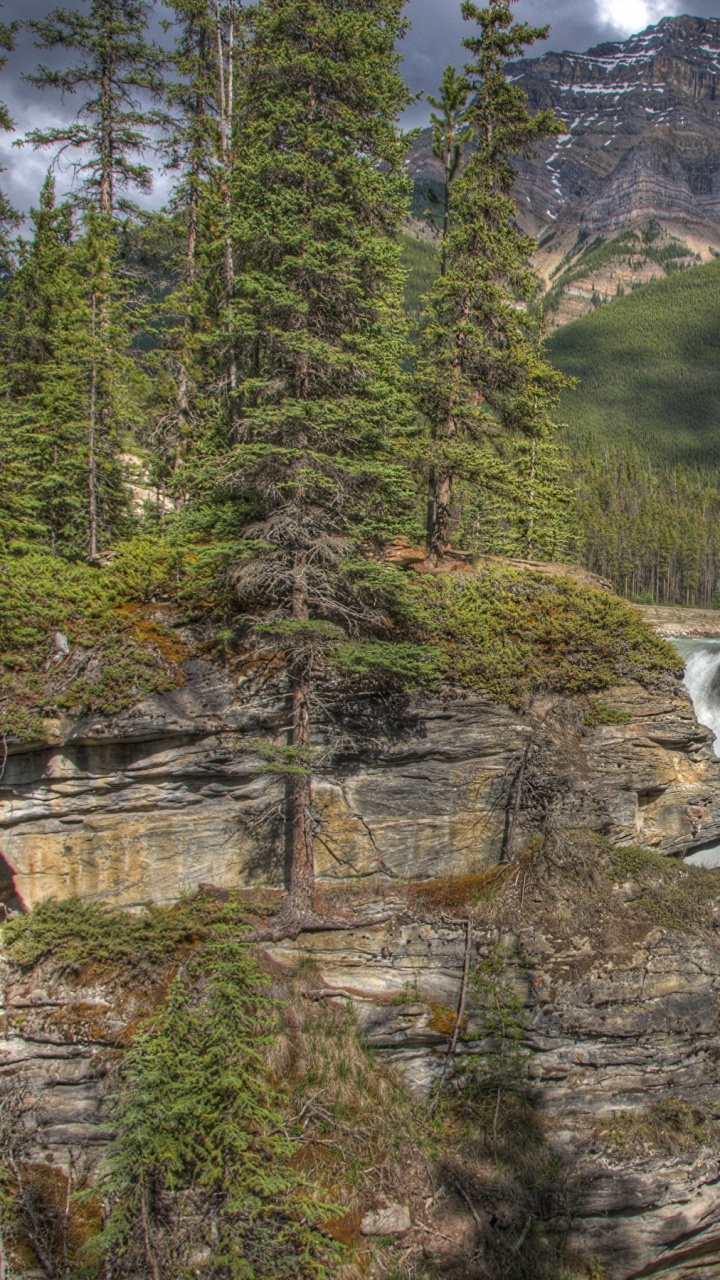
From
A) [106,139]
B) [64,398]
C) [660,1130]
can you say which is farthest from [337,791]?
[106,139]

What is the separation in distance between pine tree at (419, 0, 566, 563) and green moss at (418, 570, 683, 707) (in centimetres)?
215

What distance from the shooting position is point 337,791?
436 inches

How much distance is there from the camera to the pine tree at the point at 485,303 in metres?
14.6

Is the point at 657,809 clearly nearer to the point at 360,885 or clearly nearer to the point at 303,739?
the point at 360,885

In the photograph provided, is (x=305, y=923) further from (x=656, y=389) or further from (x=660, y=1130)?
(x=656, y=389)

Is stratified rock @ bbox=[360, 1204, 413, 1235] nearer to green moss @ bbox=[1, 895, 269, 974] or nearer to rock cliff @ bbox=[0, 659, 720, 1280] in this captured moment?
rock cliff @ bbox=[0, 659, 720, 1280]

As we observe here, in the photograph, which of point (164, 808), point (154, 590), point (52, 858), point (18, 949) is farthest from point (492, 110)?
point (18, 949)

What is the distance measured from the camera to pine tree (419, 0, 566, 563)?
14586 millimetres

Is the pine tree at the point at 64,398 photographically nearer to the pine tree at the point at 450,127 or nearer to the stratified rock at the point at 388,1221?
the pine tree at the point at 450,127

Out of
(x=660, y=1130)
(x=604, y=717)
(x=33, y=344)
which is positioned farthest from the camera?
(x=33, y=344)

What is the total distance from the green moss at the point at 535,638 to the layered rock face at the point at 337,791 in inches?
15.6

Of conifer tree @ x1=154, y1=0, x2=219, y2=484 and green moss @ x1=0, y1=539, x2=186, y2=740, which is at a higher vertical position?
Result: conifer tree @ x1=154, y1=0, x2=219, y2=484

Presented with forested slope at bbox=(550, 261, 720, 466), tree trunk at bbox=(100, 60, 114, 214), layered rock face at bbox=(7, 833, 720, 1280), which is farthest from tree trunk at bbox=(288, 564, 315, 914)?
forested slope at bbox=(550, 261, 720, 466)

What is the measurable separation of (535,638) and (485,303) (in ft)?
24.0
